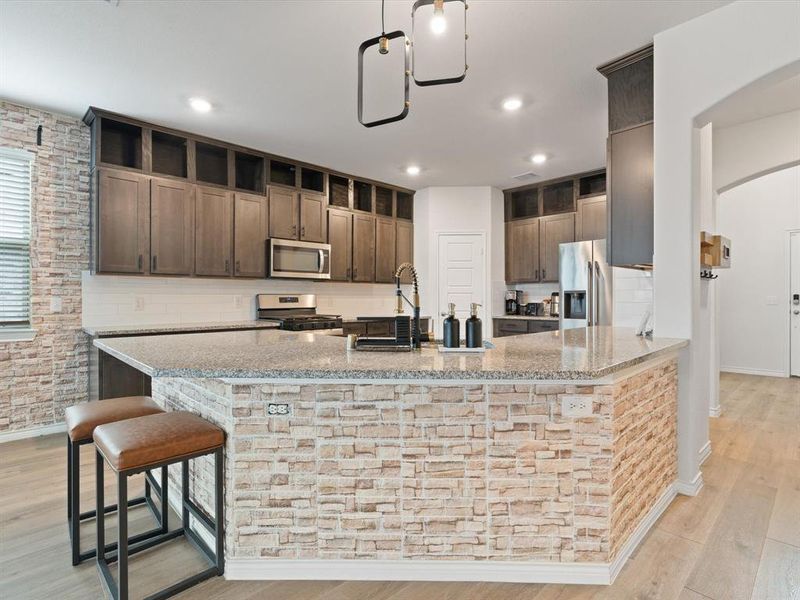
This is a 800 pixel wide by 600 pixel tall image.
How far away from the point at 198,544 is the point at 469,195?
5.20 m

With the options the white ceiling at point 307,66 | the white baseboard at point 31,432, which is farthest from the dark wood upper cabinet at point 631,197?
the white baseboard at point 31,432

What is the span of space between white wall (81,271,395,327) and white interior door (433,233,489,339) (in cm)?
153

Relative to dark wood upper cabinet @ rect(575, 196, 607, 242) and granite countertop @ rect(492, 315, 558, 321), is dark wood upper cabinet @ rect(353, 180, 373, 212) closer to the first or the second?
granite countertop @ rect(492, 315, 558, 321)

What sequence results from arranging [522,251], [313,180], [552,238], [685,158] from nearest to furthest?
[685,158], [313,180], [552,238], [522,251]

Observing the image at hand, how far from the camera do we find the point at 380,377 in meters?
1.61

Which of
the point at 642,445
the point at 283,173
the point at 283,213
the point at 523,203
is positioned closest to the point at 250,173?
the point at 283,173

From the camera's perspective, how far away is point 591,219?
5.39 meters

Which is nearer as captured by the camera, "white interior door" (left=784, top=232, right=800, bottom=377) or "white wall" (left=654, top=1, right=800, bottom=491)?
"white wall" (left=654, top=1, right=800, bottom=491)

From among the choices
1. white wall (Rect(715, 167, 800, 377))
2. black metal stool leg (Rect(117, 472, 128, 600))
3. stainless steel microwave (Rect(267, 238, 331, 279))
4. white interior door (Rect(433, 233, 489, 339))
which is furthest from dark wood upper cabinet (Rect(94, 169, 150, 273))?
white wall (Rect(715, 167, 800, 377))

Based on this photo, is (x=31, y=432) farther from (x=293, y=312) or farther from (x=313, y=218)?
(x=313, y=218)

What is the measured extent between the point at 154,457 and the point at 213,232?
319cm

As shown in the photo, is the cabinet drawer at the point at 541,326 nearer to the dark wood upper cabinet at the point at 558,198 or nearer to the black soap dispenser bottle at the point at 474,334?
the dark wood upper cabinet at the point at 558,198

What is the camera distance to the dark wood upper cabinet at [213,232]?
427 cm

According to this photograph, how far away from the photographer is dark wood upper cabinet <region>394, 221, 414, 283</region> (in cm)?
615
